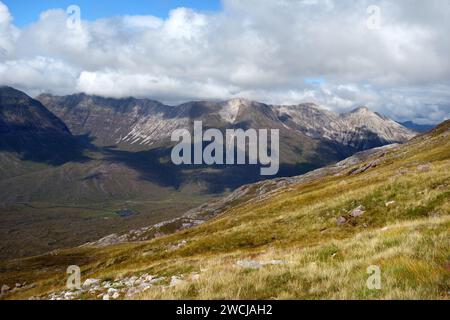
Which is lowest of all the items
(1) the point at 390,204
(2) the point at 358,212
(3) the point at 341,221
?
(3) the point at 341,221

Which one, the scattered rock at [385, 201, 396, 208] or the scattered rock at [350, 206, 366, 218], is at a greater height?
the scattered rock at [385, 201, 396, 208]

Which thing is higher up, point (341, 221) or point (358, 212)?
point (358, 212)

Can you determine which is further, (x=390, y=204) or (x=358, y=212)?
(x=358, y=212)

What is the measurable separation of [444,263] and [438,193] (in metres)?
24.1

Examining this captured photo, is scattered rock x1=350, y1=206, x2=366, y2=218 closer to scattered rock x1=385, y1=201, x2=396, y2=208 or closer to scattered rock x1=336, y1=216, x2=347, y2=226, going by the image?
scattered rock x1=336, y1=216, x2=347, y2=226

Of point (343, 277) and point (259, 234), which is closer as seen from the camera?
point (343, 277)

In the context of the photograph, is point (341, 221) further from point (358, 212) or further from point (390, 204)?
point (390, 204)

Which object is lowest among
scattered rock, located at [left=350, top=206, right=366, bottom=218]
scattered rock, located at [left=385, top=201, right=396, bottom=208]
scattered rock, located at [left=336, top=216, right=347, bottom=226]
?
scattered rock, located at [left=336, top=216, right=347, bottom=226]

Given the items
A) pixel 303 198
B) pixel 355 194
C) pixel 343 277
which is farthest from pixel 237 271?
pixel 303 198

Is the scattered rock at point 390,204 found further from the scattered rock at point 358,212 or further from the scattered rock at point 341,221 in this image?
the scattered rock at point 341,221

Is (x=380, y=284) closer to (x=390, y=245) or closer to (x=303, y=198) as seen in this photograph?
(x=390, y=245)

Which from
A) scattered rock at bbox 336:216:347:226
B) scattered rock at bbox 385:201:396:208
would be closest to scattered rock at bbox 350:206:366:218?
scattered rock at bbox 336:216:347:226

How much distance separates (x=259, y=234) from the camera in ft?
139

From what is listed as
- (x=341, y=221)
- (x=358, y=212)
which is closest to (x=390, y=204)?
(x=358, y=212)
